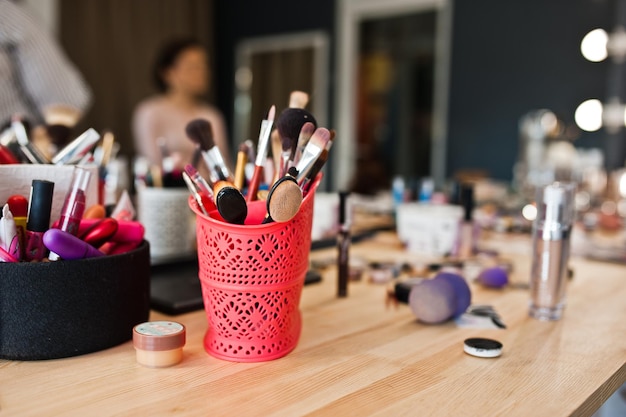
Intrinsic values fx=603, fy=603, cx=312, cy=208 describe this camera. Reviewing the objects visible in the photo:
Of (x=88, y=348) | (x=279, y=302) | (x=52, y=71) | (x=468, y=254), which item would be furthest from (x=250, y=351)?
(x=52, y=71)

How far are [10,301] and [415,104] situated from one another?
3823 mm

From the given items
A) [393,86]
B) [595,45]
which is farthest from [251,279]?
[393,86]

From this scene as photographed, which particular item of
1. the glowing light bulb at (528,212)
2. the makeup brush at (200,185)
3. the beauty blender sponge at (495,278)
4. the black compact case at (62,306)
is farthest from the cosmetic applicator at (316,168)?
the glowing light bulb at (528,212)

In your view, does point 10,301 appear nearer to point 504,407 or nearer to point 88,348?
point 88,348

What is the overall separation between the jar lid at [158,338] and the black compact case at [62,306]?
0.04 meters

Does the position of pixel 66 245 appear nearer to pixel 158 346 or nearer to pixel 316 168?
pixel 158 346

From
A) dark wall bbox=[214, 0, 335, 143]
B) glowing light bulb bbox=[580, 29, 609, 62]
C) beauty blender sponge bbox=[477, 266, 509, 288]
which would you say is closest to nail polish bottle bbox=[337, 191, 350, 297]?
beauty blender sponge bbox=[477, 266, 509, 288]

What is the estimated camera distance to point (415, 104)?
419cm

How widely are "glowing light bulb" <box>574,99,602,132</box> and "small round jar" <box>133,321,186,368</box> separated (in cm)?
301

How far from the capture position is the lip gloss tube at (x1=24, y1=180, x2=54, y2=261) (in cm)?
60

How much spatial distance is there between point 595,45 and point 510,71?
1.91ft

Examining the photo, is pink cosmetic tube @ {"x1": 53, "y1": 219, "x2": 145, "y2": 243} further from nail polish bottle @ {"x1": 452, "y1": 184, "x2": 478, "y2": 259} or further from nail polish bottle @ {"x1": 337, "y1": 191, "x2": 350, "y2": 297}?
nail polish bottle @ {"x1": 452, "y1": 184, "x2": 478, "y2": 259}

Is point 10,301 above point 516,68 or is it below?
below

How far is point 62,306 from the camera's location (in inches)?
23.7
